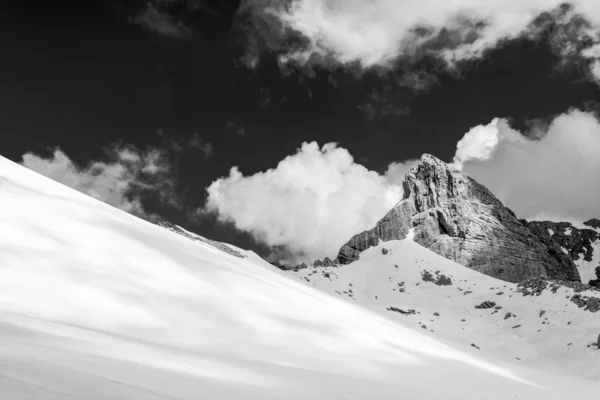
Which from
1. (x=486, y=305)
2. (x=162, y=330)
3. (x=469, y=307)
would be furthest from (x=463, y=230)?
(x=162, y=330)

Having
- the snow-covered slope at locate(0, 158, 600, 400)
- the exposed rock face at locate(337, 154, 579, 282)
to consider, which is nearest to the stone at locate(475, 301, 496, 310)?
the exposed rock face at locate(337, 154, 579, 282)

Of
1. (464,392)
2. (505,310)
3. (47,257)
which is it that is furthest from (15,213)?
(505,310)

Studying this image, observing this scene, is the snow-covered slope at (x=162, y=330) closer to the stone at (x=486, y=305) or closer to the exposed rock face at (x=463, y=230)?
the stone at (x=486, y=305)

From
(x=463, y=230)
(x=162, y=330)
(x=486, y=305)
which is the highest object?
(x=463, y=230)

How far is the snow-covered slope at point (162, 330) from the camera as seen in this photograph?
7488 mm

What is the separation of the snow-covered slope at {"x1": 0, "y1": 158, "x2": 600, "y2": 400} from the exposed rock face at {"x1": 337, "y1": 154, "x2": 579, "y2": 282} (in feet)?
383

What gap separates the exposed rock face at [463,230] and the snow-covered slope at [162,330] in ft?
383

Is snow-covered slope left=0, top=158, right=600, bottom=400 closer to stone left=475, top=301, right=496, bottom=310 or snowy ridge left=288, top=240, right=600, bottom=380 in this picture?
snowy ridge left=288, top=240, right=600, bottom=380

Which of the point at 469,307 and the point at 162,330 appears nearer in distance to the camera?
the point at 162,330

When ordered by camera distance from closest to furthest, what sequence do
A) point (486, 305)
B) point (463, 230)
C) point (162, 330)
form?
point (162, 330), point (486, 305), point (463, 230)

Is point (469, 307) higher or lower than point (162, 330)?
higher

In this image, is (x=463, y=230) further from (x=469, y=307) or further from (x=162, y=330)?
(x=162, y=330)

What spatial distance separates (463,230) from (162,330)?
138 m

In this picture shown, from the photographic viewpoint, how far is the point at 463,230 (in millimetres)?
139250
